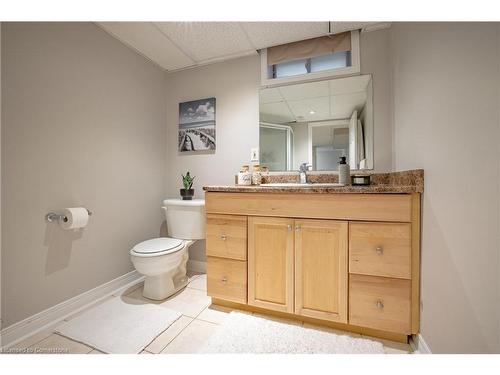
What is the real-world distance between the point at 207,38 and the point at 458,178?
73.9 inches

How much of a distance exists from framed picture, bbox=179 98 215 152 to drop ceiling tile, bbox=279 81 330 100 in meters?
0.72

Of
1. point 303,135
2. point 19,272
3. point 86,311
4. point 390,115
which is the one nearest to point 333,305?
point 303,135

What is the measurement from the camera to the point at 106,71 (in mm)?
1598

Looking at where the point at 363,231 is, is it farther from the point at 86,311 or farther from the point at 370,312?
the point at 86,311

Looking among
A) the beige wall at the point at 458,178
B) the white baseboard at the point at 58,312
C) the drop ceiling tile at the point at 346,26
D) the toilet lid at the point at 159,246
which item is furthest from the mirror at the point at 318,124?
the white baseboard at the point at 58,312

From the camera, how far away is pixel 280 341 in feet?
3.58

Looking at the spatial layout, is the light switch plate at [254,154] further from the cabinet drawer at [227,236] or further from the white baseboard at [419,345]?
the white baseboard at [419,345]

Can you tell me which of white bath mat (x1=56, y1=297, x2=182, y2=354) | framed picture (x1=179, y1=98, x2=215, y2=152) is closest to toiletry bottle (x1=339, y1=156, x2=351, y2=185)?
framed picture (x1=179, y1=98, x2=215, y2=152)

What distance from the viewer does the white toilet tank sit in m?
1.75

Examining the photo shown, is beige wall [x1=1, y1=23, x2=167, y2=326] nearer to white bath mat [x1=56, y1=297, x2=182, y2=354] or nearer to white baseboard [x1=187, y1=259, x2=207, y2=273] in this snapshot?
white bath mat [x1=56, y1=297, x2=182, y2=354]

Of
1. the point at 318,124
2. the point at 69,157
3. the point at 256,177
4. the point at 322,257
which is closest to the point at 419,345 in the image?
the point at 322,257

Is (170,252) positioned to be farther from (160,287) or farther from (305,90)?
(305,90)

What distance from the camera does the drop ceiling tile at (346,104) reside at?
160cm
